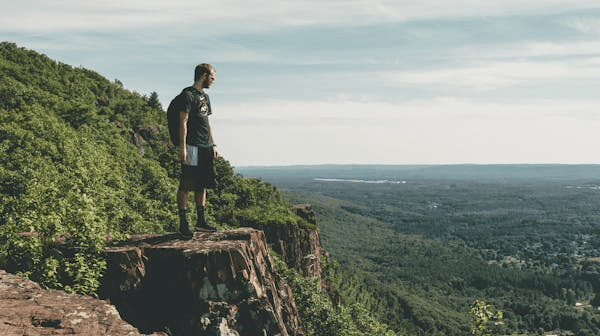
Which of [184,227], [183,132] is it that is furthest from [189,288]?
[183,132]

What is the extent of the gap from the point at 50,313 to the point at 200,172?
504 cm

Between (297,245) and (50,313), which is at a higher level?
(50,313)

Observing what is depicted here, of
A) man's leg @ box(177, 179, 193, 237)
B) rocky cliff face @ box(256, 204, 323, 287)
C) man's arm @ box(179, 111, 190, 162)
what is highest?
man's arm @ box(179, 111, 190, 162)

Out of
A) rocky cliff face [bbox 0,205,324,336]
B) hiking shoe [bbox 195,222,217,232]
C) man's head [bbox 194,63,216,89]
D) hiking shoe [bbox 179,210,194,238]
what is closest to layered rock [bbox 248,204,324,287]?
hiking shoe [bbox 195,222,217,232]

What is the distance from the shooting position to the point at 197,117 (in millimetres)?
11523

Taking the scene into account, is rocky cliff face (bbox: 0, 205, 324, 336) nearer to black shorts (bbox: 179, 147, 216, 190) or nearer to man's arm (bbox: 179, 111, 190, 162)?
black shorts (bbox: 179, 147, 216, 190)

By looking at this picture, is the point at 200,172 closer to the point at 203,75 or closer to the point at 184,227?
the point at 184,227

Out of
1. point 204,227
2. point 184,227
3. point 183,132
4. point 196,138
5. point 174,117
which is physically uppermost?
point 174,117

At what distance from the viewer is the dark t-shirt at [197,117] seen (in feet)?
37.0

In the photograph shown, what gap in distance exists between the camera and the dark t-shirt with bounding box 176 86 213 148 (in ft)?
37.0

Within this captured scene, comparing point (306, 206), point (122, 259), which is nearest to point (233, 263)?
point (122, 259)

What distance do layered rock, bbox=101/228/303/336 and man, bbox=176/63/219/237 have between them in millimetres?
1487

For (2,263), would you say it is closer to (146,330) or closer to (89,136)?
(146,330)

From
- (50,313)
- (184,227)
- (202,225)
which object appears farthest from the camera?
(202,225)
